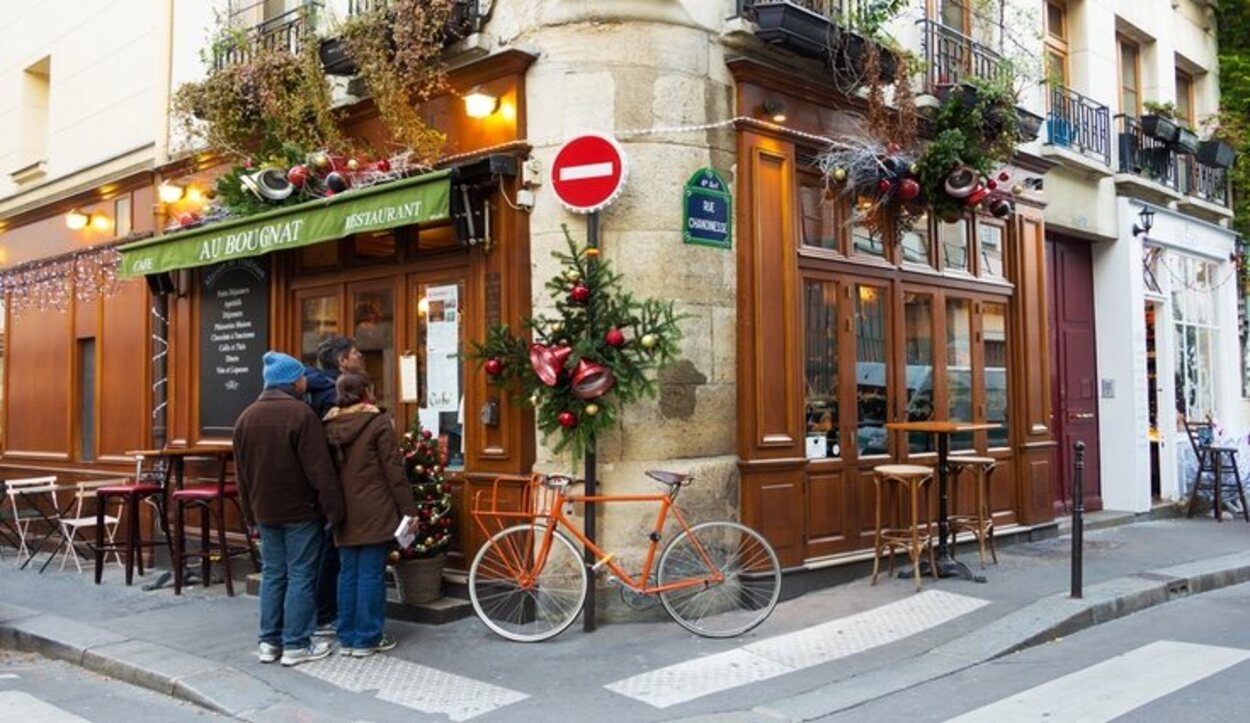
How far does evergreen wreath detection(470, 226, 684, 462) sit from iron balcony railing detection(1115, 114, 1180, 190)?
337 inches

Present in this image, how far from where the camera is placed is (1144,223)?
13.0m

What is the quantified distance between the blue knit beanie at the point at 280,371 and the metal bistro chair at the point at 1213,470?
1091 centimetres

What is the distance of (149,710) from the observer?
593cm

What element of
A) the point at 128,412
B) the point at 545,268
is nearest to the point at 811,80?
the point at 545,268

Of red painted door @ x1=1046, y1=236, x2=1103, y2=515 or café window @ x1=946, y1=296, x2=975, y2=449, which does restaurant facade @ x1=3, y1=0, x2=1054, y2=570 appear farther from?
red painted door @ x1=1046, y1=236, x2=1103, y2=515

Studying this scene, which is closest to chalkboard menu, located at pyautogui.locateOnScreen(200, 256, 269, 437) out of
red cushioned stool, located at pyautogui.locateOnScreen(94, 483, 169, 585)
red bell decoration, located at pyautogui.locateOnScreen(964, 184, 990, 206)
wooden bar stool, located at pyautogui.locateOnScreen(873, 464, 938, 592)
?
red cushioned stool, located at pyautogui.locateOnScreen(94, 483, 169, 585)

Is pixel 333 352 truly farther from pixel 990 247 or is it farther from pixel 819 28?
pixel 990 247

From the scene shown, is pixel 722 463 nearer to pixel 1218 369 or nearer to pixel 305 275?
pixel 305 275

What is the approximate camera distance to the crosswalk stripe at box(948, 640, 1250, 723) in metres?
5.39

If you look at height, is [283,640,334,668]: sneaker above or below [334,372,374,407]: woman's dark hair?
below

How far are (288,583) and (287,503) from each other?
520 millimetres

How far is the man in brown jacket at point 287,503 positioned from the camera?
257 inches

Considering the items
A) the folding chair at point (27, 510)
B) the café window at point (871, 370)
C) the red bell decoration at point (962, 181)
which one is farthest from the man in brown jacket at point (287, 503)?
the red bell decoration at point (962, 181)

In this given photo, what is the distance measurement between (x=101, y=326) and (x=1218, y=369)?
14.4m
